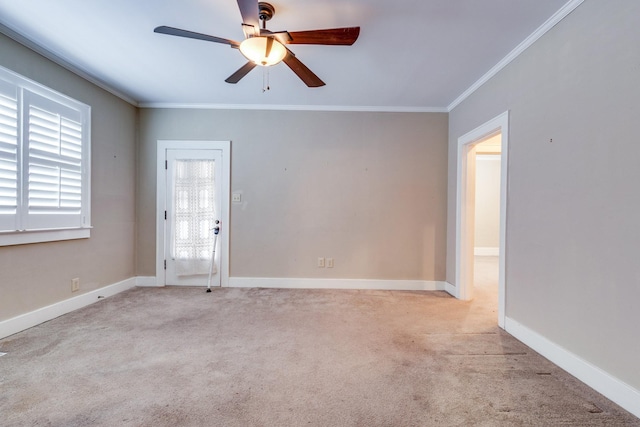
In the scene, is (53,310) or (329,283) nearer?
(53,310)

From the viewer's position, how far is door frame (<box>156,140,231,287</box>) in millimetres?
3771

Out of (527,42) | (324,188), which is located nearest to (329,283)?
(324,188)

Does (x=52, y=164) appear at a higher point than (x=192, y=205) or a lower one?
higher

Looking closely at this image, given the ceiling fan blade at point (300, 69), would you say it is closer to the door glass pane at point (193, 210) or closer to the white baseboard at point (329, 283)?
the door glass pane at point (193, 210)

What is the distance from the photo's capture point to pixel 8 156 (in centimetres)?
223

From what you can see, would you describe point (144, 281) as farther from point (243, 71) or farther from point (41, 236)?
point (243, 71)

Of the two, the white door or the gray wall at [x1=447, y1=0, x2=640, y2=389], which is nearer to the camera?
the gray wall at [x1=447, y1=0, x2=640, y2=389]

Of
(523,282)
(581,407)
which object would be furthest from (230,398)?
(523,282)

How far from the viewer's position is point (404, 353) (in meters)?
2.08

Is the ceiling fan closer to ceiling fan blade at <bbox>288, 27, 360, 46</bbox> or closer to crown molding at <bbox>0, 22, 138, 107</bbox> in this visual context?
ceiling fan blade at <bbox>288, 27, 360, 46</bbox>

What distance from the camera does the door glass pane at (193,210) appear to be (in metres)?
3.78

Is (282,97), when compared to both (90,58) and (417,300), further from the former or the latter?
(417,300)

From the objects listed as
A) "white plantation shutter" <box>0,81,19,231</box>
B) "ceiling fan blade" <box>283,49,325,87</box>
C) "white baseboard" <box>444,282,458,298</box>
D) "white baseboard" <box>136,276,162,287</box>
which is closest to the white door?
"white baseboard" <box>136,276,162,287</box>

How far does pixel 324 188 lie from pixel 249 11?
95.7 inches
